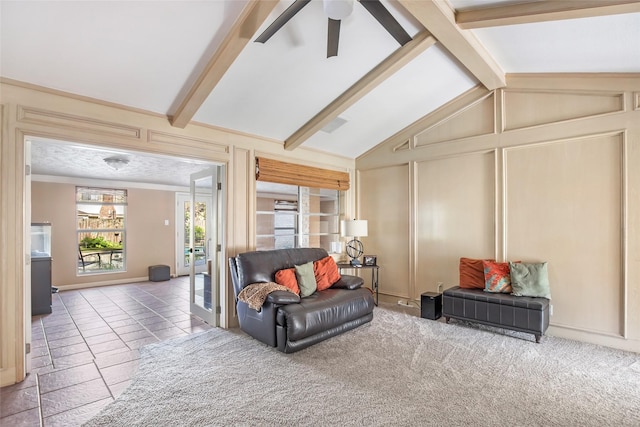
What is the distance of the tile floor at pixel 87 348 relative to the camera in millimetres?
2340

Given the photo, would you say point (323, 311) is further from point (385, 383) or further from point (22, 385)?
point (22, 385)

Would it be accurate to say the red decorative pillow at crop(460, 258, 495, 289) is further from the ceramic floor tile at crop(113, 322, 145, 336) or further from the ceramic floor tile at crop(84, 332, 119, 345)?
the ceramic floor tile at crop(84, 332, 119, 345)

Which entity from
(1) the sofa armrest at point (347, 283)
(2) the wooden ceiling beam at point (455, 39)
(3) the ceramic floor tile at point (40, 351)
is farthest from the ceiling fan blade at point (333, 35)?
(3) the ceramic floor tile at point (40, 351)

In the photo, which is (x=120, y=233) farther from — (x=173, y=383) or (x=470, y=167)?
(x=470, y=167)

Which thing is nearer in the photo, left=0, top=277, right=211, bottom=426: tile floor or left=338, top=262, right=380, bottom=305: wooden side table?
left=0, top=277, right=211, bottom=426: tile floor

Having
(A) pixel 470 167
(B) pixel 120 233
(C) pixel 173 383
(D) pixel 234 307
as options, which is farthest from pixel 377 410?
(B) pixel 120 233

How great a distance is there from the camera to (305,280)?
385 centimetres

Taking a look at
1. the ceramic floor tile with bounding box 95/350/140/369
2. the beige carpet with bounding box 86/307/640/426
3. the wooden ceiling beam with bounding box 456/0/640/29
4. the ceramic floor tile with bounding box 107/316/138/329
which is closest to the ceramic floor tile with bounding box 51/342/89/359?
the ceramic floor tile with bounding box 95/350/140/369

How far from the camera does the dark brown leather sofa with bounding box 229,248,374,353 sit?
321 cm

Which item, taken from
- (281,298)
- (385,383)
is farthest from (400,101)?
(385,383)

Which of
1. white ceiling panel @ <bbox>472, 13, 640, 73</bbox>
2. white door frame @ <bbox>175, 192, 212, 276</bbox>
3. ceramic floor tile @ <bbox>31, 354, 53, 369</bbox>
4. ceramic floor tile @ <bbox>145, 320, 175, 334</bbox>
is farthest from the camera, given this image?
white door frame @ <bbox>175, 192, 212, 276</bbox>

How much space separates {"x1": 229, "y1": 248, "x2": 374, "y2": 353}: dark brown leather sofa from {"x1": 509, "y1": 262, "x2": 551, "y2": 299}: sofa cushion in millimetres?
1689

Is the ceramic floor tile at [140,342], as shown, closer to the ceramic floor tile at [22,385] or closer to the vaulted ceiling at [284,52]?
the ceramic floor tile at [22,385]

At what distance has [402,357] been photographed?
3129 millimetres
